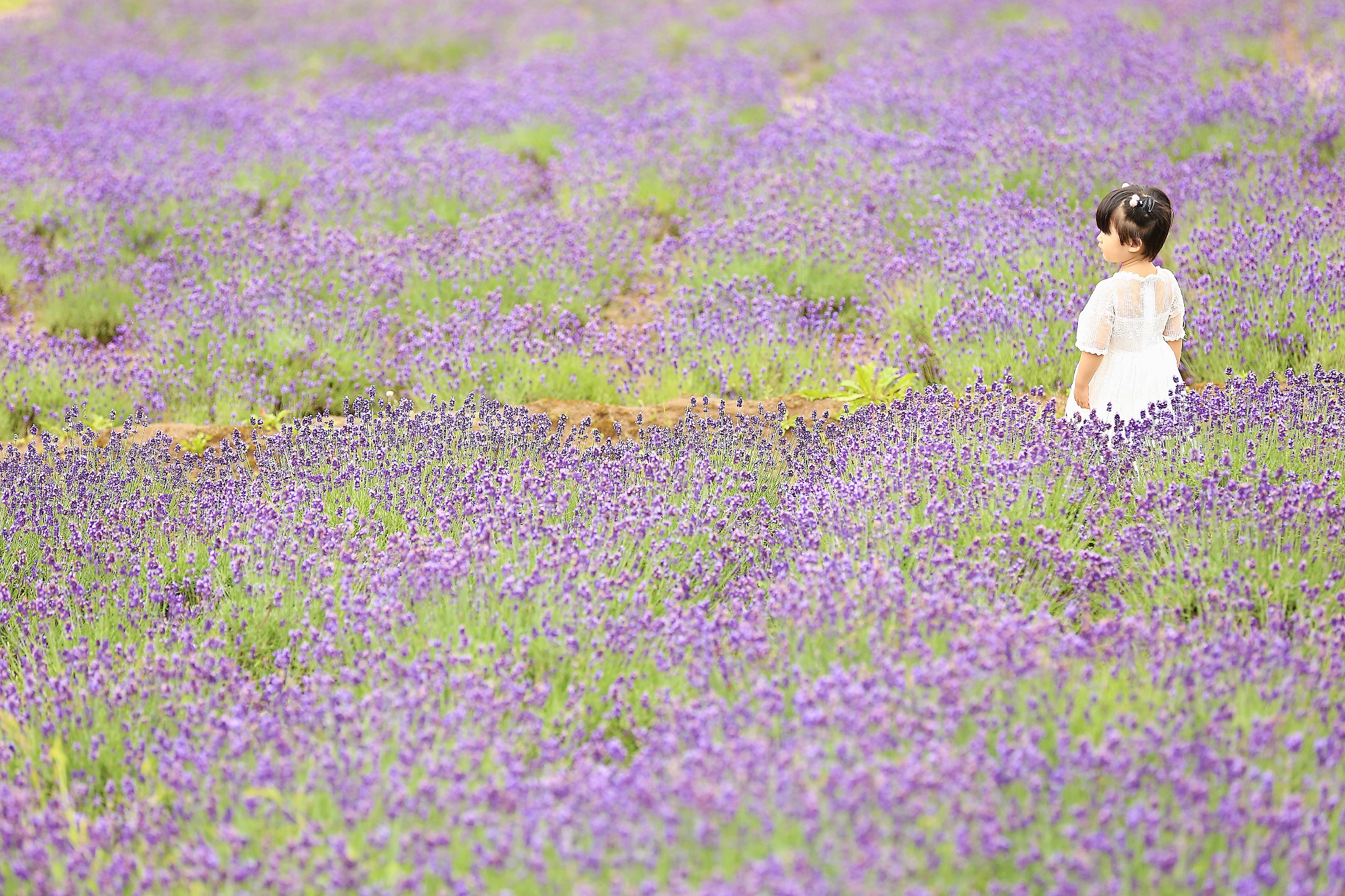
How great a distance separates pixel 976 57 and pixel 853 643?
778 cm

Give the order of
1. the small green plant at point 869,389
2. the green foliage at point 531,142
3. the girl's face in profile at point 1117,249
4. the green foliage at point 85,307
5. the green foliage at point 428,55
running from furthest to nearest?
the green foliage at point 428,55 → the green foliage at point 531,142 → the green foliage at point 85,307 → the small green plant at point 869,389 → the girl's face in profile at point 1117,249

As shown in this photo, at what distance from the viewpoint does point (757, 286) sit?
514cm

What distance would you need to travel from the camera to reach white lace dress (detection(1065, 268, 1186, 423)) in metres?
3.73

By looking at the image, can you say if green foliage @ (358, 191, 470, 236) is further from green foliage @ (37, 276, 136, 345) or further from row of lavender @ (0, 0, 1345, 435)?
green foliage @ (37, 276, 136, 345)

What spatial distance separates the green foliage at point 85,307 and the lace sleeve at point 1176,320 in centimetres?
486

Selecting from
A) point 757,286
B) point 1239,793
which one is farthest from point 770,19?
point 1239,793

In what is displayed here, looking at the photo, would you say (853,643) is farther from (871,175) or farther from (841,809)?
(871,175)

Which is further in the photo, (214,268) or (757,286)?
(214,268)

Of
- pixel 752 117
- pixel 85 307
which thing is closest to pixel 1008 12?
pixel 752 117

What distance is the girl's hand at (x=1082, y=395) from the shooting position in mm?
3748

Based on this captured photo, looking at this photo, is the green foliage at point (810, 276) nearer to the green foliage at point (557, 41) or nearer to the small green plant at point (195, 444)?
the small green plant at point (195, 444)

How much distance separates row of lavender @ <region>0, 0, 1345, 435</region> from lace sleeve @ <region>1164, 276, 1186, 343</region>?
633mm

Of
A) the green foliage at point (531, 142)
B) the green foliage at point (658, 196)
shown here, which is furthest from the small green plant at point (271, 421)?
the green foliage at point (531, 142)

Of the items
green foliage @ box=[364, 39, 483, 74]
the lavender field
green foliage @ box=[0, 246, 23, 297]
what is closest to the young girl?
the lavender field
